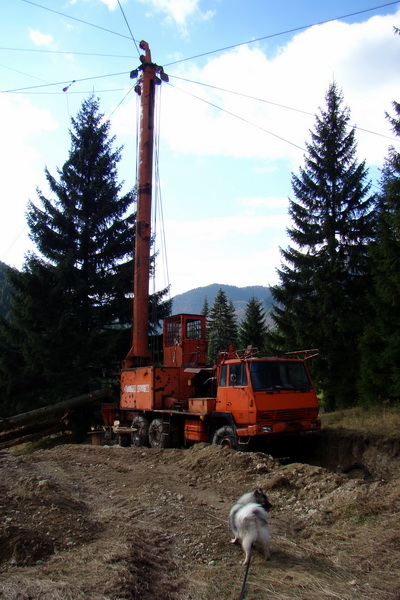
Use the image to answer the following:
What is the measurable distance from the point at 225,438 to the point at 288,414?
1761mm

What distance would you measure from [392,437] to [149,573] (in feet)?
29.5

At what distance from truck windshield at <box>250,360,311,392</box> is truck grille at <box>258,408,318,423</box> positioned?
0.54 m

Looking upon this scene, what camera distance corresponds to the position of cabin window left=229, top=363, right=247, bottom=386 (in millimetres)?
11758

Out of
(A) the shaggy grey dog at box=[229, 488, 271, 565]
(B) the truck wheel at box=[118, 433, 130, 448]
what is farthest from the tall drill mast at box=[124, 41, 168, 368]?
(A) the shaggy grey dog at box=[229, 488, 271, 565]

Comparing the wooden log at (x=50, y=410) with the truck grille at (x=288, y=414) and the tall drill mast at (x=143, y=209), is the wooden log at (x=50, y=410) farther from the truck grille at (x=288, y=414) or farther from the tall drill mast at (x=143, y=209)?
the truck grille at (x=288, y=414)

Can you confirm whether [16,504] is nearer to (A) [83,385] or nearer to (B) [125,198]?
(A) [83,385]

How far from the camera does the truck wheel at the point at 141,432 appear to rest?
15.6 m

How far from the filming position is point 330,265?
61.7 ft

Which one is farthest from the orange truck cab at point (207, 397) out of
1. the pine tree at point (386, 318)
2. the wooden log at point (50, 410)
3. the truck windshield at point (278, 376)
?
the pine tree at point (386, 318)

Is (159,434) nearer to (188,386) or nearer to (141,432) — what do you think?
(141,432)

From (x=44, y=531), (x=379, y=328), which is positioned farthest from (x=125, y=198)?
(x=44, y=531)

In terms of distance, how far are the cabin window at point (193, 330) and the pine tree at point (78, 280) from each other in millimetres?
5703

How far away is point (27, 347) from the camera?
20859 mm

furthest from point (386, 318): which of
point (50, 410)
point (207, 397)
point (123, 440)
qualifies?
point (50, 410)
